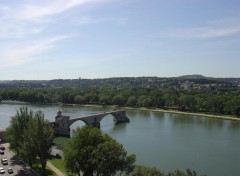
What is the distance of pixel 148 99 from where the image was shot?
377ft

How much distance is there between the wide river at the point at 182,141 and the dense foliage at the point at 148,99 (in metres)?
7.83

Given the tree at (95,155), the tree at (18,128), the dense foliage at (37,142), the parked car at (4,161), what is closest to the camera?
the tree at (95,155)

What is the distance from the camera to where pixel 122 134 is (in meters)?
69.2

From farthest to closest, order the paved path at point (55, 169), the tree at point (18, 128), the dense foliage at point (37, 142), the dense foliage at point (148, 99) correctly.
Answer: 1. the dense foliage at point (148, 99)
2. the tree at point (18, 128)
3. the paved path at point (55, 169)
4. the dense foliage at point (37, 142)

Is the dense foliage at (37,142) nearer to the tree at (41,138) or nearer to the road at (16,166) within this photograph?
the tree at (41,138)

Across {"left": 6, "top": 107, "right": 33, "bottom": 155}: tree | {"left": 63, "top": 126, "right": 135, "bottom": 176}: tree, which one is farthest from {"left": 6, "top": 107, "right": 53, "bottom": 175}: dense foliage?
{"left": 6, "top": 107, "right": 33, "bottom": 155}: tree

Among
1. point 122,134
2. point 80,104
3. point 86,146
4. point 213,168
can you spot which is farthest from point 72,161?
point 80,104

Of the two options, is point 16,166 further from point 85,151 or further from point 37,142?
point 85,151

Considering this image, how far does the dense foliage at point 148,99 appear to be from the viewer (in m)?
97.4

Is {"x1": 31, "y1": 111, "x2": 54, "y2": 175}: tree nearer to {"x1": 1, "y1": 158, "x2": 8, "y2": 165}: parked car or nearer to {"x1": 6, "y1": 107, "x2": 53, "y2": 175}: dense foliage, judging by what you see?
{"x1": 6, "y1": 107, "x2": 53, "y2": 175}: dense foliage

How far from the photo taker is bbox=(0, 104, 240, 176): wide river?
45531mm

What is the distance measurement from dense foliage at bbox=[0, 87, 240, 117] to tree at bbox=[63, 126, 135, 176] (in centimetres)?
6419

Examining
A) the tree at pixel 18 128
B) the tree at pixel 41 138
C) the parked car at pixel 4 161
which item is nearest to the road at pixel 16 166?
the parked car at pixel 4 161

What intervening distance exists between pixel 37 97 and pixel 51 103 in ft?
21.3
